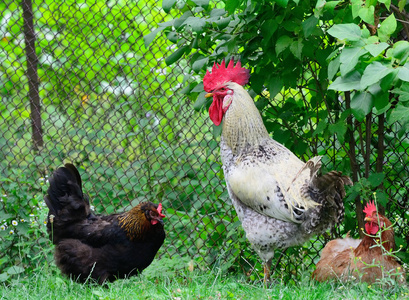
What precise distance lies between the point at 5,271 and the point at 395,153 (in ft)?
11.4

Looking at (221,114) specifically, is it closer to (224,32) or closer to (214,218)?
(224,32)

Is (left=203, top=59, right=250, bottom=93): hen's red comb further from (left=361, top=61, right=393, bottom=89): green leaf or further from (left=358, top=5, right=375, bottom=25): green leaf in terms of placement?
(left=361, top=61, right=393, bottom=89): green leaf

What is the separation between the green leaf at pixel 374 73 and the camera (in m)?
2.70

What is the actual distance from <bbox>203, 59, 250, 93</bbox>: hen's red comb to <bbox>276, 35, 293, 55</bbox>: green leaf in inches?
17.0

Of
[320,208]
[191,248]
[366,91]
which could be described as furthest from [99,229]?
[366,91]

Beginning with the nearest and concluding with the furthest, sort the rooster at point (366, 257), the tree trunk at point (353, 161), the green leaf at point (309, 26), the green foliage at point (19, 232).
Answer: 1. the green leaf at point (309, 26)
2. the rooster at point (366, 257)
3. the tree trunk at point (353, 161)
4. the green foliage at point (19, 232)

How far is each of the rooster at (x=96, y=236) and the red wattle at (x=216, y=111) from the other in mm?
932

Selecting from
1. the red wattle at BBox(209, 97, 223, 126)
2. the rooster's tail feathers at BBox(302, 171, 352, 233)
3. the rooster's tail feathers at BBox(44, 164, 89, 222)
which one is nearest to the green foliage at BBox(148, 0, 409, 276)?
the red wattle at BBox(209, 97, 223, 126)

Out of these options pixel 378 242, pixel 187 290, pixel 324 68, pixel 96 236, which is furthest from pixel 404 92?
pixel 96 236

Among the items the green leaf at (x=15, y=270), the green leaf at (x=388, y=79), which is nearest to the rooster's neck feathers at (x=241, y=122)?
the green leaf at (x=388, y=79)

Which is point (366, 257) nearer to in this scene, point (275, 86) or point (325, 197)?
point (325, 197)

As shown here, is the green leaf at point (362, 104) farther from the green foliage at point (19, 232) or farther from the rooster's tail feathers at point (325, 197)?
the green foliage at point (19, 232)

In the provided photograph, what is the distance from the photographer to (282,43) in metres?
3.70

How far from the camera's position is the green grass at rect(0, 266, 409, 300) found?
10.9ft
